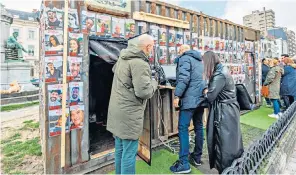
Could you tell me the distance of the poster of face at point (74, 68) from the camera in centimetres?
277

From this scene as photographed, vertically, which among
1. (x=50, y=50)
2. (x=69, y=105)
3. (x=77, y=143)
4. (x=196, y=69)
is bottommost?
(x=77, y=143)

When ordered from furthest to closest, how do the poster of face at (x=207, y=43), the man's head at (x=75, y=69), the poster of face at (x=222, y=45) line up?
the poster of face at (x=222, y=45) → the poster of face at (x=207, y=43) → the man's head at (x=75, y=69)

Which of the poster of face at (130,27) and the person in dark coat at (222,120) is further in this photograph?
the poster of face at (130,27)

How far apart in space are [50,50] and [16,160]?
2.38m

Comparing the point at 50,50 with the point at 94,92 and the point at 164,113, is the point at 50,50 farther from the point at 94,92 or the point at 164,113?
the point at 94,92

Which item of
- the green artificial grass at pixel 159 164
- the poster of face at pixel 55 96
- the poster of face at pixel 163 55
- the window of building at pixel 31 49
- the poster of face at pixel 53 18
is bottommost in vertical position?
the green artificial grass at pixel 159 164

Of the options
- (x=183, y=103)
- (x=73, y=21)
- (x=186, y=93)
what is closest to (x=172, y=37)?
(x=186, y=93)

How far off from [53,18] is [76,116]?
4.85ft

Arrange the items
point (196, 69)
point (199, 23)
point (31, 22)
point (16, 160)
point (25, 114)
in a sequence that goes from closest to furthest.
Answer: point (196, 69), point (16, 160), point (199, 23), point (25, 114), point (31, 22)

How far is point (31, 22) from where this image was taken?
123ft

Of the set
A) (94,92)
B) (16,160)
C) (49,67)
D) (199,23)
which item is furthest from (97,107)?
(199,23)

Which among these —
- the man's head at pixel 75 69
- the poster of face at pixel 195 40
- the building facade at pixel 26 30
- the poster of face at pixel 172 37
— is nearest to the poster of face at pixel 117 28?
the man's head at pixel 75 69

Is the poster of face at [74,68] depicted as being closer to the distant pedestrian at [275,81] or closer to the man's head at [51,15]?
the man's head at [51,15]

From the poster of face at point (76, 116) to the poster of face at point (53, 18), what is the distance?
121 cm
